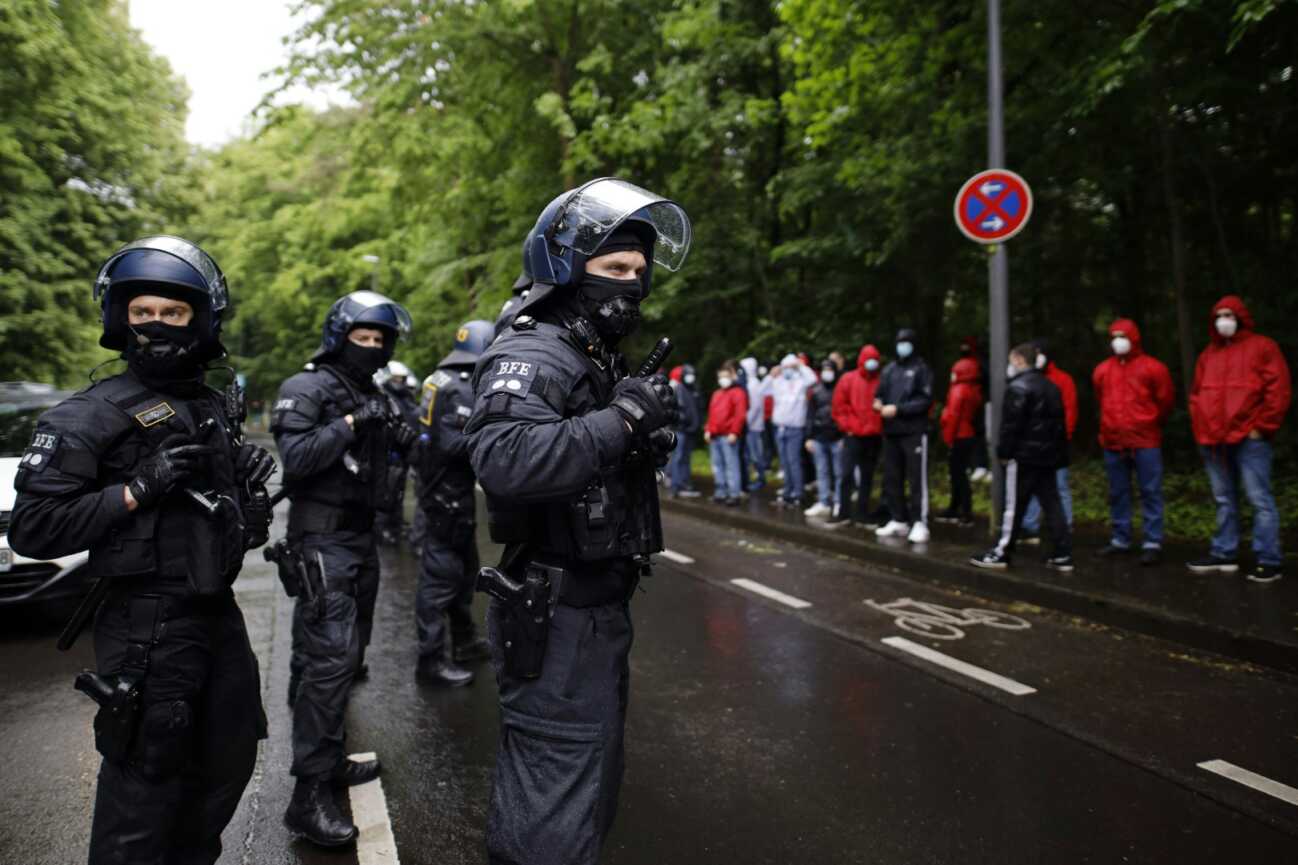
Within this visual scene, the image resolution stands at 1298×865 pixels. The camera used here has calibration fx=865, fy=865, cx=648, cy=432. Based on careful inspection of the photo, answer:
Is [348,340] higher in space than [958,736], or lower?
higher

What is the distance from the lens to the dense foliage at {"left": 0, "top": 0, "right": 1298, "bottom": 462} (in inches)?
392

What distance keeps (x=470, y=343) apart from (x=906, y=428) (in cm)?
518

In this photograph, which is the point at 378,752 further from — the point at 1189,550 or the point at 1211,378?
the point at 1189,550

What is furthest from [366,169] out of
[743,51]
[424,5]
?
[743,51]

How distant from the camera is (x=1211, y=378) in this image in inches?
269

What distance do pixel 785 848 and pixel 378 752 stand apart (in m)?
1.95

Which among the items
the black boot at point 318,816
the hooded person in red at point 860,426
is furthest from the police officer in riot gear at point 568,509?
the hooded person in red at point 860,426

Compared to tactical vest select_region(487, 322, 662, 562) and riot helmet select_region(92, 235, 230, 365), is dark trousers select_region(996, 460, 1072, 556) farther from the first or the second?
riot helmet select_region(92, 235, 230, 365)

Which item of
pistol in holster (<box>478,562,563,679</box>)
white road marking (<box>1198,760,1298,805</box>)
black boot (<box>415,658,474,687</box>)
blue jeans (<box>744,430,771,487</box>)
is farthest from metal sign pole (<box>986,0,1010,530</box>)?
pistol in holster (<box>478,562,563,679</box>)

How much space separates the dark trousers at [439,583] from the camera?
500 centimetres

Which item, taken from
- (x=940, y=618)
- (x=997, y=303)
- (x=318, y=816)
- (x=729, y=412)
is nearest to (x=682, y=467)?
(x=729, y=412)

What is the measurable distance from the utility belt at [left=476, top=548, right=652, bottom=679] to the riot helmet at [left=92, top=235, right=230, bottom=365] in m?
1.16

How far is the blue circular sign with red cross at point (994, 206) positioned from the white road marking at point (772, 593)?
3.82 metres

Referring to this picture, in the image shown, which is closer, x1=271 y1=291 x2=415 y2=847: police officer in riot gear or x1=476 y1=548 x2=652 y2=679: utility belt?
x1=476 y1=548 x2=652 y2=679: utility belt
